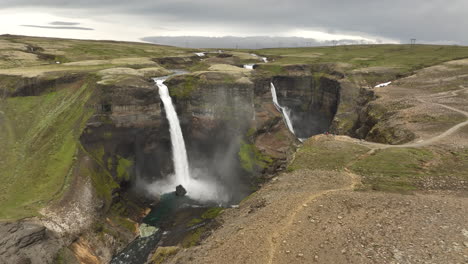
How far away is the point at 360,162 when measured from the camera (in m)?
28.6

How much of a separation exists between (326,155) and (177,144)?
3420 cm

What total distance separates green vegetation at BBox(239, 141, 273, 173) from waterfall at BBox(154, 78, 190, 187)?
11.0 meters

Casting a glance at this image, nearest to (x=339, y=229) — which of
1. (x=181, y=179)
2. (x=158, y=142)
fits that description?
(x=181, y=179)

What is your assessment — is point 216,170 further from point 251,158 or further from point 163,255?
point 163,255

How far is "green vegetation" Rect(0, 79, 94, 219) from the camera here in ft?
116

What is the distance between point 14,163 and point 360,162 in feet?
146

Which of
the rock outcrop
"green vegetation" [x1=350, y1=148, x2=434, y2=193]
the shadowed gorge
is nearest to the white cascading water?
the shadowed gorge

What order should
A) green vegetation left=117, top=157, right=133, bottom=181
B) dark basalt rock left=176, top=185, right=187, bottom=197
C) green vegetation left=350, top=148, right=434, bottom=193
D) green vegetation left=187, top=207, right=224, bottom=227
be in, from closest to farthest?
green vegetation left=350, top=148, right=434, bottom=193 → green vegetation left=187, top=207, right=224, bottom=227 → green vegetation left=117, top=157, right=133, bottom=181 → dark basalt rock left=176, top=185, right=187, bottom=197

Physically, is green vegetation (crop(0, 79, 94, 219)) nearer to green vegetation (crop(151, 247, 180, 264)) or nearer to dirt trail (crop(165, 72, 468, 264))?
green vegetation (crop(151, 247, 180, 264))

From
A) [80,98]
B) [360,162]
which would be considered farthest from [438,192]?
[80,98]

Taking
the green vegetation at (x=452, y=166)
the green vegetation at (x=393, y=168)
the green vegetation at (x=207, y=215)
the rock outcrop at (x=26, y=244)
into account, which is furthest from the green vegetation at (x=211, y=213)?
the green vegetation at (x=452, y=166)

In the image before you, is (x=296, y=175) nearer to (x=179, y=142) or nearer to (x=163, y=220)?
(x=163, y=220)

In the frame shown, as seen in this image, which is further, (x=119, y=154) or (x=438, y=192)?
(x=119, y=154)

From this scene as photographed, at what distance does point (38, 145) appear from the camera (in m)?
45.3
